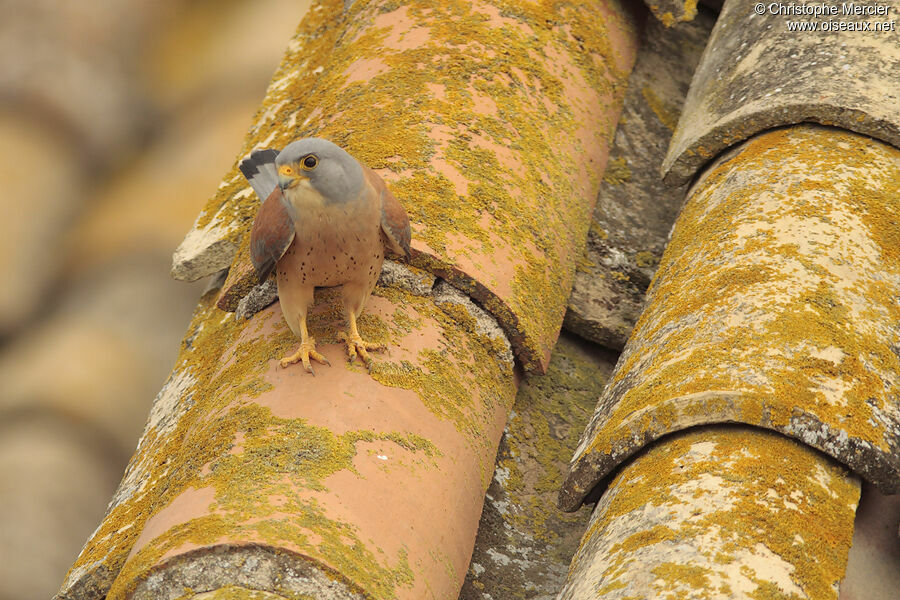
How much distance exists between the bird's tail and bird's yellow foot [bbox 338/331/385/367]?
1.84 feet

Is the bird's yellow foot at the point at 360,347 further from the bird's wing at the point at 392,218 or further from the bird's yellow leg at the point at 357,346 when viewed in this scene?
the bird's wing at the point at 392,218

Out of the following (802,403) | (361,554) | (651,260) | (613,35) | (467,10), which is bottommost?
(361,554)

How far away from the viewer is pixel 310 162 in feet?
5.88

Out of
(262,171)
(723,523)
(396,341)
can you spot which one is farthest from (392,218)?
(723,523)

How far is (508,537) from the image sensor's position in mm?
1843

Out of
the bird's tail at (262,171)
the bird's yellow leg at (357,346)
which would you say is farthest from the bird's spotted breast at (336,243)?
the bird's tail at (262,171)

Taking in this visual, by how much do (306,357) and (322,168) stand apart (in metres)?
0.37

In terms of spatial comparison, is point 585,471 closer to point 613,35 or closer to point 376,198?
point 376,198

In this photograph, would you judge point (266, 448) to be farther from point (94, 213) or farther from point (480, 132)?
point (94, 213)

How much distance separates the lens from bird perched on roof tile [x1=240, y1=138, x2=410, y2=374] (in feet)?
5.86

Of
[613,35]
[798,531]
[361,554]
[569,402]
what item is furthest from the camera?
[613,35]

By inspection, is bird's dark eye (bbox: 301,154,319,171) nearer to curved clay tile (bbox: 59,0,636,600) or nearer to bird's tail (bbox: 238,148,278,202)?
curved clay tile (bbox: 59,0,636,600)

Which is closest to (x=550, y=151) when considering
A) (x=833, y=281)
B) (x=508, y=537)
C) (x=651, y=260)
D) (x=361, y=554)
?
(x=651, y=260)

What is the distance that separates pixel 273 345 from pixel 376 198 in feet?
1.22
